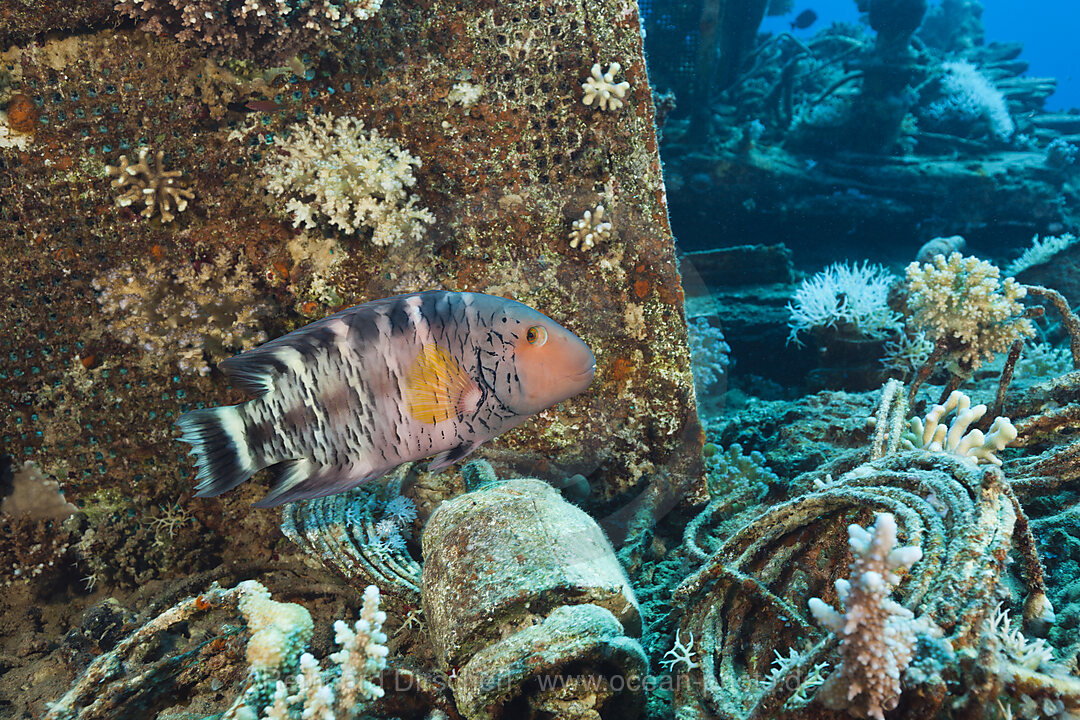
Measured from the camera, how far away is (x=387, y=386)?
188 cm

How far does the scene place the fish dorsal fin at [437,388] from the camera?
1.85m

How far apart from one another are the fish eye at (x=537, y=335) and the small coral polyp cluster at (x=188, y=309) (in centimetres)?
195

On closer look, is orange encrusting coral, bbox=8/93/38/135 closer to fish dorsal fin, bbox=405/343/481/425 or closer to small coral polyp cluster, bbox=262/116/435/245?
small coral polyp cluster, bbox=262/116/435/245

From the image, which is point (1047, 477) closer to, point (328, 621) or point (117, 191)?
point (328, 621)

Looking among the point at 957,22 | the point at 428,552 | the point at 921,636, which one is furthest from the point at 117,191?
the point at 957,22

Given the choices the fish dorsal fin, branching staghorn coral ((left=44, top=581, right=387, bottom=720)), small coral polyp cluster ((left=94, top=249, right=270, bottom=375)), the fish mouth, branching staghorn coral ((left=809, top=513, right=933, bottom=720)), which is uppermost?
small coral polyp cluster ((left=94, top=249, right=270, bottom=375))

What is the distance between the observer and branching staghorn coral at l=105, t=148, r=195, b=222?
110 inches

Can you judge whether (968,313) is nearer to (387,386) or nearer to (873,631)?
(873,631)

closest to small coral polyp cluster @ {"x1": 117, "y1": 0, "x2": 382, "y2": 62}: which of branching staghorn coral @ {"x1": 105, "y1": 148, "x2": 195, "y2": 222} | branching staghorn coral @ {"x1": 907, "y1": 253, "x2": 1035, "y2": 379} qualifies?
branching staghorn coral @ {"x1": 105, "y1": 148, "x2": 195, "y2": 222}

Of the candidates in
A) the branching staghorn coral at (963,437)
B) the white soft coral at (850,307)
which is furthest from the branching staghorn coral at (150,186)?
the white soft coral at (850,307)

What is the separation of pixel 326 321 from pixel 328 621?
1.86 meters

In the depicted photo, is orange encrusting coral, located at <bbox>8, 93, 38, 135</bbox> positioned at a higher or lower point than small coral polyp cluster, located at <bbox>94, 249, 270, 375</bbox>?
higher

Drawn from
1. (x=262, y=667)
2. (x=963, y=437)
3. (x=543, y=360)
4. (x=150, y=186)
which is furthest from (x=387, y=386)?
(x=963, y=437)

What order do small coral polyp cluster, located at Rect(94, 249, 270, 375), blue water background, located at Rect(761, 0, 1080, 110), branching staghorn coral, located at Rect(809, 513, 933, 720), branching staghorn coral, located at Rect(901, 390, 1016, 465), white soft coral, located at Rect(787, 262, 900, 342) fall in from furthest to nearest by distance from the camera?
blue water background, located at Rect(761, 0, 1080, 110) → white soft coral, located at Rect(787, 262, 900, 342) → small coral polyp cluster, located at Rect(94, 249, 270, 375) → branching staghorn coral, located at Rect(901, 390, 1016, 465) → branching staghorn coral, located at Rect(809, 513, 933, 720)
